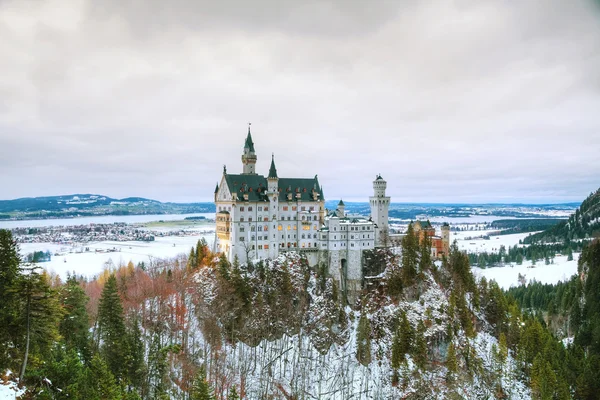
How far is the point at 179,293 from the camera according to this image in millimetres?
68000

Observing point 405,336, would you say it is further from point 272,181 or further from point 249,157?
point 249,157

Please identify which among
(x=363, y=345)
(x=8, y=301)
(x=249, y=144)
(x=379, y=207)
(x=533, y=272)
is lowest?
(x=533, y=272)

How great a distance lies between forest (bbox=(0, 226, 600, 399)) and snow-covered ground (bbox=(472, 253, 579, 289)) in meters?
76.4

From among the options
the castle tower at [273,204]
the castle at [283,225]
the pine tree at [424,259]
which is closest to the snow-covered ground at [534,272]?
the pine tree at [424,259]

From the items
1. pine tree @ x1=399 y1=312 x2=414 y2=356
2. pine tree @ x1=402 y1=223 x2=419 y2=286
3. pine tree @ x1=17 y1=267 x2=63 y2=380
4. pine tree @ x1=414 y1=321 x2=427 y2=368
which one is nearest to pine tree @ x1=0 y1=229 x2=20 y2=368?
pine tree @ x1=17 y1=267 x2=63 y2=380

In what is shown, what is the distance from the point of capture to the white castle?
3275 inches

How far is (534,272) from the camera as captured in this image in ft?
579

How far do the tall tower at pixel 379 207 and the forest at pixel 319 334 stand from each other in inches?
245

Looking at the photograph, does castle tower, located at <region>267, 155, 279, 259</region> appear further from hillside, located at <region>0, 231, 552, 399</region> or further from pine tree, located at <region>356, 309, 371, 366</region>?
pine tree, located at <region>356, 309, 371, 366</region>

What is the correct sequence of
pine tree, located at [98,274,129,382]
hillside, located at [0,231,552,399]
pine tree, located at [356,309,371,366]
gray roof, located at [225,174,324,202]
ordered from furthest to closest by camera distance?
gray roof, located at [225,174,324,202], pine tree, located at [356,309,371,366], hillside, located at [0,231,552,399], pine tree, located at [98,274,129,382]

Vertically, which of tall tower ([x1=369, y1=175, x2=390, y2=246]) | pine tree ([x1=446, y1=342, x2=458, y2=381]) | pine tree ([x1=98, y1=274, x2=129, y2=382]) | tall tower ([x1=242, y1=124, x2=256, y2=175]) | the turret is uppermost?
tall tower ([x1=242, y1=124, x2=256, y2=175])

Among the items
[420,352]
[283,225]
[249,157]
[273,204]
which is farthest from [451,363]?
[249,157]

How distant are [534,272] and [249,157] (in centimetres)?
15215

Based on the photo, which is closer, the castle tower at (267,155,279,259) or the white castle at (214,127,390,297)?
the white castle at (214,127,390,297)
